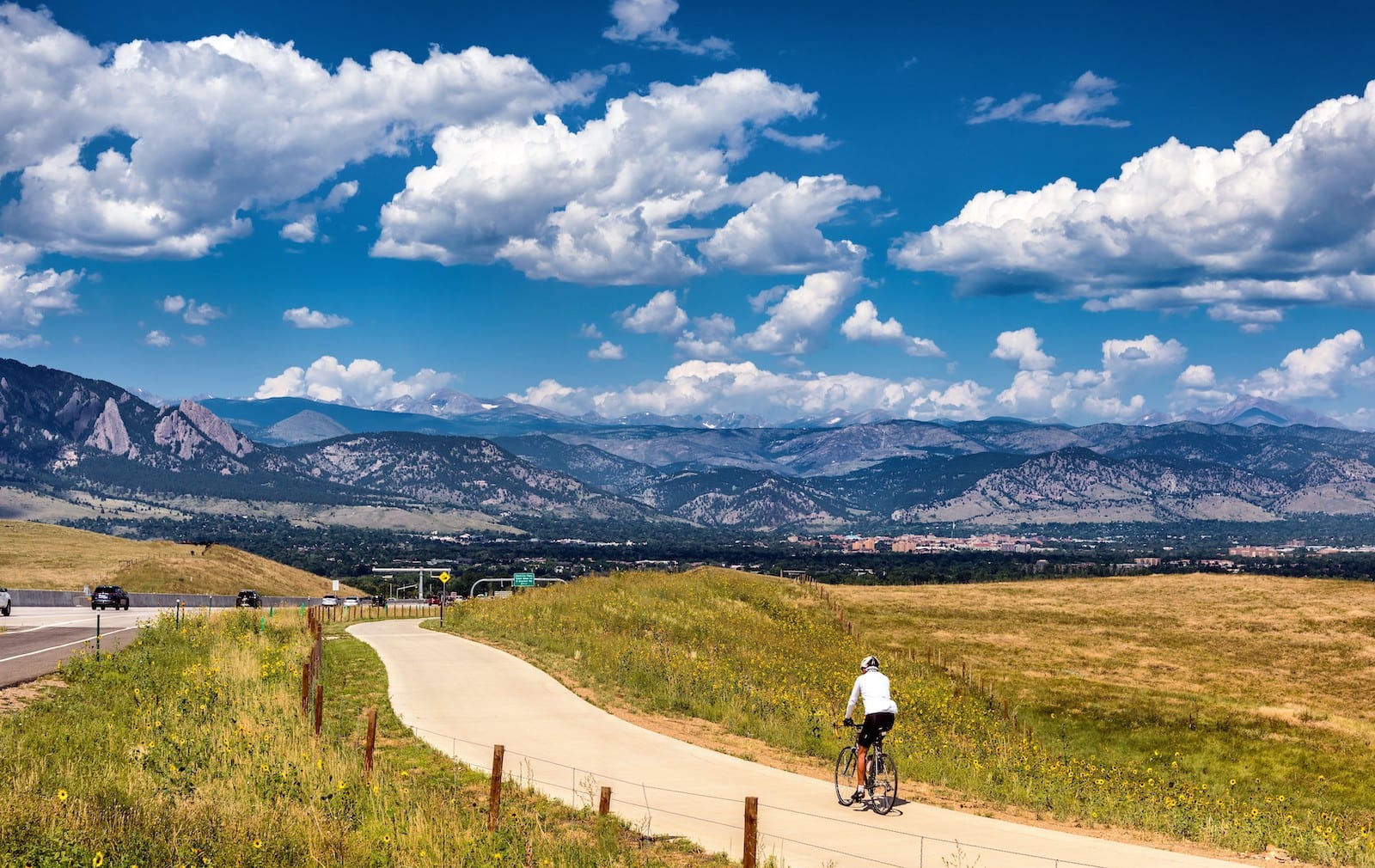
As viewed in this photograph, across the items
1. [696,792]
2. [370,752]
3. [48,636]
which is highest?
[370,752]

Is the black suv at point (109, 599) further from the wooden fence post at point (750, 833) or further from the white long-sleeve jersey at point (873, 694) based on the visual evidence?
the wooden fence post at point (750, 833)

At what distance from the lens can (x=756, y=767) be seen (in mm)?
21984

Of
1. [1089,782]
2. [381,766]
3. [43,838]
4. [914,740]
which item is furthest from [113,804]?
[1089,782]

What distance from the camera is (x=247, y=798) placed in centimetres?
1636

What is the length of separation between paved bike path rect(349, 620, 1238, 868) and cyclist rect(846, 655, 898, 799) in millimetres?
852

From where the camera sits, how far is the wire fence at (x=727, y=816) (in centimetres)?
1523

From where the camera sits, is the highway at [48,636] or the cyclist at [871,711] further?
the highway at [48,636]

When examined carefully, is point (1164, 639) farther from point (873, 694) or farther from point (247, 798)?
point (247, 798)

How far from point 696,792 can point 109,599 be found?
215 ft

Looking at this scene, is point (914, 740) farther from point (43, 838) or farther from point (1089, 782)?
point (43, 838)

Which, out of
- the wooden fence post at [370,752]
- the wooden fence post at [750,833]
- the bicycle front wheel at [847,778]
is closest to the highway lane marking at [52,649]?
the wooden fence post at [370,752]

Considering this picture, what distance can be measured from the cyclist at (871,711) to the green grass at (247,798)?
13.0ft

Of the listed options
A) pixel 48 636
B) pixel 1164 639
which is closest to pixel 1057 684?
pixel 1164 639

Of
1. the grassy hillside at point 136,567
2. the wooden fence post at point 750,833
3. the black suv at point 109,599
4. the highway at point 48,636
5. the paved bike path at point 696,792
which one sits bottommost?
the grassy hillside at point 136,567
